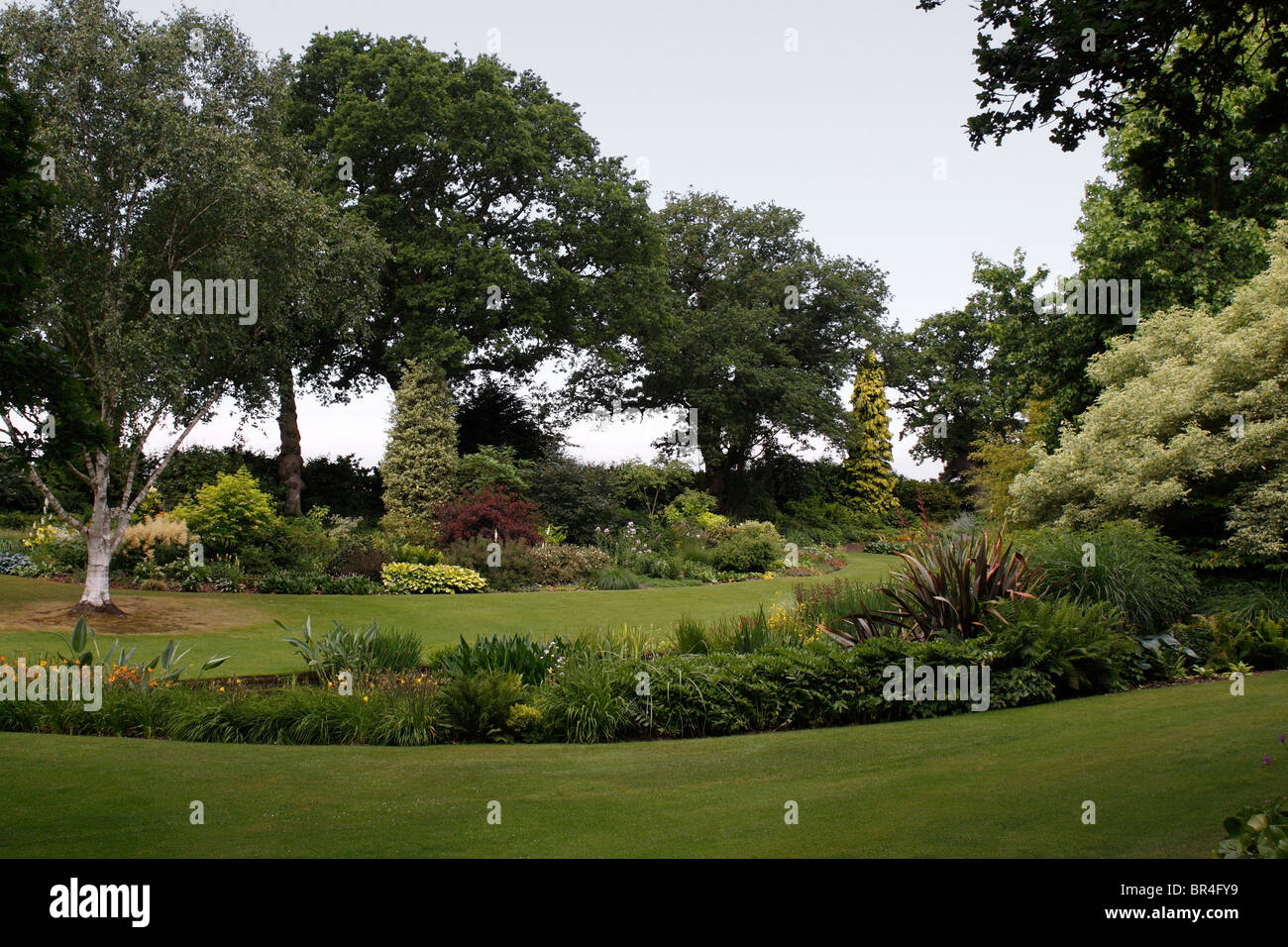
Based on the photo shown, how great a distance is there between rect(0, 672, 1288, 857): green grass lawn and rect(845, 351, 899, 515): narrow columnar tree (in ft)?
91.9

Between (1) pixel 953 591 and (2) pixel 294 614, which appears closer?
(1) pixel 953 591

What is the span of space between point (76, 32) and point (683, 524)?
1705cm

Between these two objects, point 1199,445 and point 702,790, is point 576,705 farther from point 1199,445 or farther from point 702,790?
point 1199,445

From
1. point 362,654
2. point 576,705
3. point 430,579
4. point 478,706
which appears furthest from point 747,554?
point 478,706

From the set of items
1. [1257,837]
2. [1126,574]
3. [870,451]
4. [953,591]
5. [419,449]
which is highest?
[870,451]

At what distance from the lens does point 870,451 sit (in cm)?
3584

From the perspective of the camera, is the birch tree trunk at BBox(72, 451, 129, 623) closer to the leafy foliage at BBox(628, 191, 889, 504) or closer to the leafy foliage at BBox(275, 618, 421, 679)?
the leafy foliage at BBox(275, 618, 421, 679)

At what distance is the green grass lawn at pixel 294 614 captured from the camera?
1162 centimetres

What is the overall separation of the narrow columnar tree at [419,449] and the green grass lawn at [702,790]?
15273 mm

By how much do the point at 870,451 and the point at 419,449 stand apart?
771 inches

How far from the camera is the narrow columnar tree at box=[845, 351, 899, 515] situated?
35.5 m

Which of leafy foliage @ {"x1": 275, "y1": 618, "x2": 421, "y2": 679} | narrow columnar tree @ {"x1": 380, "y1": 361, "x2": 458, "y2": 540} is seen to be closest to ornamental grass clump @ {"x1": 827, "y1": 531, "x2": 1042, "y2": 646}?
leafy foliage @ {"x1": 275, "y1": 618, "x2": 421, "y2": 679}
